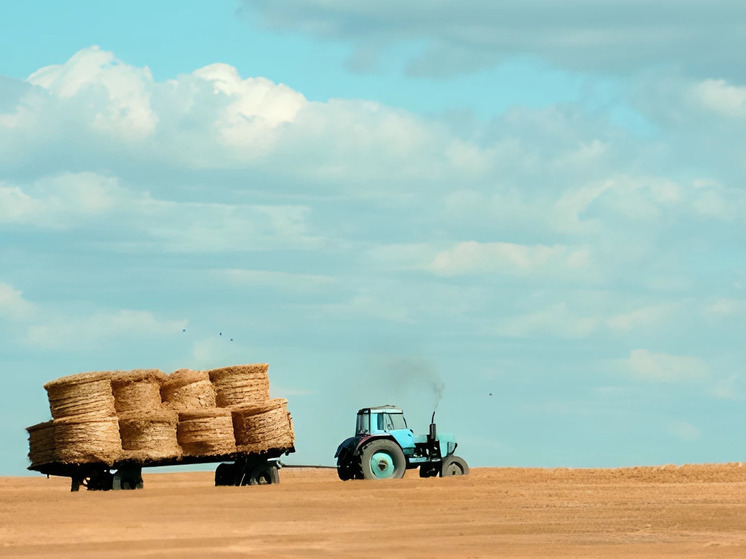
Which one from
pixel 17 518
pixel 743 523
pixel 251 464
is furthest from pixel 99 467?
pixel 743 523

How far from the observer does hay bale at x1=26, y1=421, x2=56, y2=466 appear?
2800 centimetres

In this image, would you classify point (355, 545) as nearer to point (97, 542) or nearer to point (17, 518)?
point (97, 542)

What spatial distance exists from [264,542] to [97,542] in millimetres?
2655

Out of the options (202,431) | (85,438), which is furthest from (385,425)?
(85,438)

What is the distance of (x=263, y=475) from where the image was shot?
1196 inches

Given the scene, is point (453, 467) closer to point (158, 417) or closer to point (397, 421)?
point (397, 421)

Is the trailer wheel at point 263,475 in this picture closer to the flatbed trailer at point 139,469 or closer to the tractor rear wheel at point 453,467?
the flatbed trailer at point 139,469

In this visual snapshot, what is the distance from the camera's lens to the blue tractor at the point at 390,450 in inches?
1206

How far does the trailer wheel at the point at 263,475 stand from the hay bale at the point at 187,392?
240 cm

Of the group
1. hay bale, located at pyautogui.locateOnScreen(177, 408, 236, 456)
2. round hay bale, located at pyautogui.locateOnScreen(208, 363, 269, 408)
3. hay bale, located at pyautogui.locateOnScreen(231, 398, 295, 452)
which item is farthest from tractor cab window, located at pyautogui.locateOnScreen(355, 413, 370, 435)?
hay bale, located at pyautogui.locateOnScreen(177, 408, 236, 456)

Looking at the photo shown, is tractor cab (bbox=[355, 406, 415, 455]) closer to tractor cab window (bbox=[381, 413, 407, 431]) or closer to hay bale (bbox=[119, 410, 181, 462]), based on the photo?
tractor cab window (bbox=[381, 413, 407, 431])

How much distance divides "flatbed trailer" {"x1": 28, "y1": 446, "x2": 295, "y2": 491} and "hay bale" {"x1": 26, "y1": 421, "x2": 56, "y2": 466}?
16 centimetres

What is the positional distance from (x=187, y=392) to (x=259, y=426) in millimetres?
1985

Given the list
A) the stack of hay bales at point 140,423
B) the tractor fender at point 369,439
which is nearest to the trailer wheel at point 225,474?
the stack of hay bales at point 140,423
